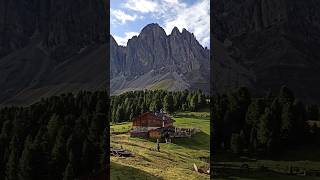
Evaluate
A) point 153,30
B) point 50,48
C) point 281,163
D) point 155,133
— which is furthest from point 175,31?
point 281,163

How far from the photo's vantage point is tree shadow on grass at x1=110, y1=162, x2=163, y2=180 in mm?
18562

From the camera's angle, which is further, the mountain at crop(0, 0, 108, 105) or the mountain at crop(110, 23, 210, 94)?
the mountain at crop(110, 23, 210, 94)

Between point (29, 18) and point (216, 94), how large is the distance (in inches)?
294

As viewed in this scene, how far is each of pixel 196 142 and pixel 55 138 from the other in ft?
21.4

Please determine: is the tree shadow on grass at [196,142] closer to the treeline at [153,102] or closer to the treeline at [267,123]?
the treeline at [153,102]

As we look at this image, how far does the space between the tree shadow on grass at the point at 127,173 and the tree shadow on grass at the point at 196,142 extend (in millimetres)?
2073

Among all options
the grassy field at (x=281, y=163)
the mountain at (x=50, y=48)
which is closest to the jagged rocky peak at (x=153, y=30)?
the mountain at (x=50, y=48)

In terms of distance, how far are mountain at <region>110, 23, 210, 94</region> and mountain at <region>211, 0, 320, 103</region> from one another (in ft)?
9.40

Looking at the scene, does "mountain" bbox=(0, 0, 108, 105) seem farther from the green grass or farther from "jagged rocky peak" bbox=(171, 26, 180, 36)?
"jagged rocky peak" bbox=(171, 26, 180, 36)

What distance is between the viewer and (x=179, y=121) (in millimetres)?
20047

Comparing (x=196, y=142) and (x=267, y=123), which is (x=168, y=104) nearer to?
(x=196, y=142)

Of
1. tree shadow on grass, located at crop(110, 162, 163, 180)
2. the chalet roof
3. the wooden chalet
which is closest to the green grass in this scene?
the wooden chalet

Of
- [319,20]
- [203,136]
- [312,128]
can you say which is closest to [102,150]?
[203,136]

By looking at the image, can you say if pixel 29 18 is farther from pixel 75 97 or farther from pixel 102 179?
pixel 102 179
